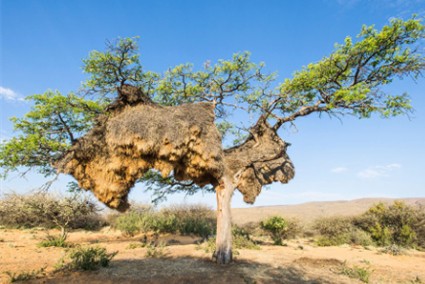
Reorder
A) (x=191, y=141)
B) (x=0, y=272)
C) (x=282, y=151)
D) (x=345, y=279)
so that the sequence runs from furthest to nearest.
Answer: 1. (x=282, y=151)
2. (x=191, y=141)
3. (x=345, y=279)
4. (x=0, y=272)

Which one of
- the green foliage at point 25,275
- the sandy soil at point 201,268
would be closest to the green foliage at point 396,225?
the sandy soil at point 201,268

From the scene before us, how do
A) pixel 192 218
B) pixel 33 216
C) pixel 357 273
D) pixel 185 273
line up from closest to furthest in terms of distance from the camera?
pixel 185 273 → pixel 357 273 → pixel 33 216 → pixel 192 218

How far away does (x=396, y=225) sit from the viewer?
1864cm

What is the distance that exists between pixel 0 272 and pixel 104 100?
8.55 metres

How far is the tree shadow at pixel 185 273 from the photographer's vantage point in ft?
24.5

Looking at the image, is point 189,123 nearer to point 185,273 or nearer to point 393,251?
point 185,273

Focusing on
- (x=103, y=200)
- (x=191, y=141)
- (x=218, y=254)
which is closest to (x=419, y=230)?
(x=218, y=254)

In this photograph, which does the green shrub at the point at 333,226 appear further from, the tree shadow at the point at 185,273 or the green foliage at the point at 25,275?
the green foliage at the point at 25,275

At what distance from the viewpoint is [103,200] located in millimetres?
9039

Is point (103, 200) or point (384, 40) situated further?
point (384, 40)

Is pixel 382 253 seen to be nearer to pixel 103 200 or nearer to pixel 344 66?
pixel 344 66

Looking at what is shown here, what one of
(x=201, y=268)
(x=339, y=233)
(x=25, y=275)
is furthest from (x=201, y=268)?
(x=339, y=233)

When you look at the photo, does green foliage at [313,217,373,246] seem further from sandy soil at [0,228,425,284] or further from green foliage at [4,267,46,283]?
green foliage at [4,267,46,283]

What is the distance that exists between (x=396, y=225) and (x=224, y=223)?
48.3 ft
